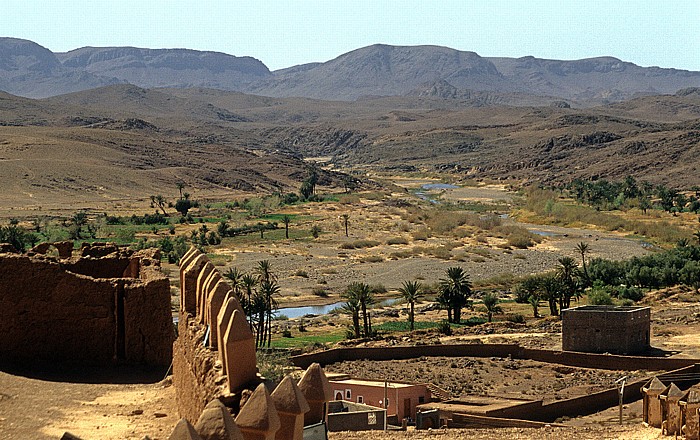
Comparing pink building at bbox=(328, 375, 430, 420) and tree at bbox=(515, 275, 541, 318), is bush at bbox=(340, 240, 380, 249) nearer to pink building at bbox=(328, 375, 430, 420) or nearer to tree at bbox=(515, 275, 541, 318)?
tree at bbox=(515, 275, 541, 318)

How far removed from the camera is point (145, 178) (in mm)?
105625

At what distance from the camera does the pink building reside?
27328 millimetres

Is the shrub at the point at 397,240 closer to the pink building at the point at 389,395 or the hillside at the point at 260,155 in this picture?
the hillside at the point at 260,155

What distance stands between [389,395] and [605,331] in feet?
37.8

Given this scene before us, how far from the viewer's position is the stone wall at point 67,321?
15047mm

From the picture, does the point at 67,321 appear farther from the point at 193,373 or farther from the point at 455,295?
the point at 455,295

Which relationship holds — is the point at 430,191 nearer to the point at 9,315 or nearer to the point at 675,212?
the point at 675,212

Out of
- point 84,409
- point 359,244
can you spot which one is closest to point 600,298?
point 359,244

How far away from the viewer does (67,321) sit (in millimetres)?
15148

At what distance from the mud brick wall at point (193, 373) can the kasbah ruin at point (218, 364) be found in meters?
0.02

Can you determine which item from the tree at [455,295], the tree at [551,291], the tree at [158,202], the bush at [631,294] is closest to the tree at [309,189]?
the tree at [158,202]

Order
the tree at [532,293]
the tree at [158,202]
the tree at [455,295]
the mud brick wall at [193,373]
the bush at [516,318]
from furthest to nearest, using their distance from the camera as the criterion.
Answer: the tree at [158,202]
the tree at [532,293]
the tree at [455,295]
the bush at [516,318]
the mud brick wall at [193,373]

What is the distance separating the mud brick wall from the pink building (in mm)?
14120

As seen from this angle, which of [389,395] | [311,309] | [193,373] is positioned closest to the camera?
[193,373]
